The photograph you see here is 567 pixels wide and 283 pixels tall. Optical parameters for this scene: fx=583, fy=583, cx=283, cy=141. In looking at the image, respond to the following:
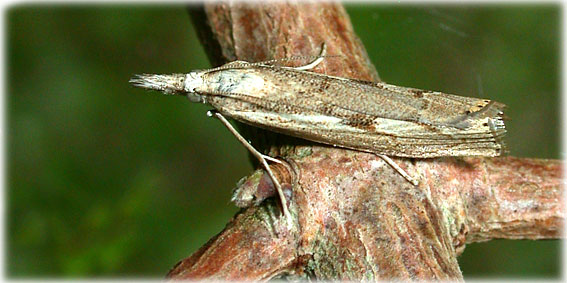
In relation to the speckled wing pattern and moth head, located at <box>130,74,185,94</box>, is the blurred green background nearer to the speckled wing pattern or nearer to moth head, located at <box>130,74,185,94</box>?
moth head, located at <box>130,74,185,94</box>

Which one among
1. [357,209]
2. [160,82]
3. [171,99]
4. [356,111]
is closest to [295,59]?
[356,111]

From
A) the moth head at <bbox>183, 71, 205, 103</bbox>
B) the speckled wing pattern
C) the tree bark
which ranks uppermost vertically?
the moth head at <bbox>183, 71, 205, 103</bbox>

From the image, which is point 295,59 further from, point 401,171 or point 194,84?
point 401,171

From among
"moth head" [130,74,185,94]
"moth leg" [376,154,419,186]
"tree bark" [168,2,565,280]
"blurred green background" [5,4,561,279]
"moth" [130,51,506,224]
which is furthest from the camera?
"blurred green background" [5,4,561,279]

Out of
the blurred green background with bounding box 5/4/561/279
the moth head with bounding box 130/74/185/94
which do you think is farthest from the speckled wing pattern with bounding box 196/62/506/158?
the blurred green background with bounding box 5/4/561/279

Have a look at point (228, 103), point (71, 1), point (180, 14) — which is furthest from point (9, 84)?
point (228, 103)

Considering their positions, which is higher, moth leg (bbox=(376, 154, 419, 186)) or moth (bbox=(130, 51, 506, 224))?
moth (bbox=(130, 51, 506, 224))

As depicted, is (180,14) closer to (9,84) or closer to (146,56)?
(146,56)
